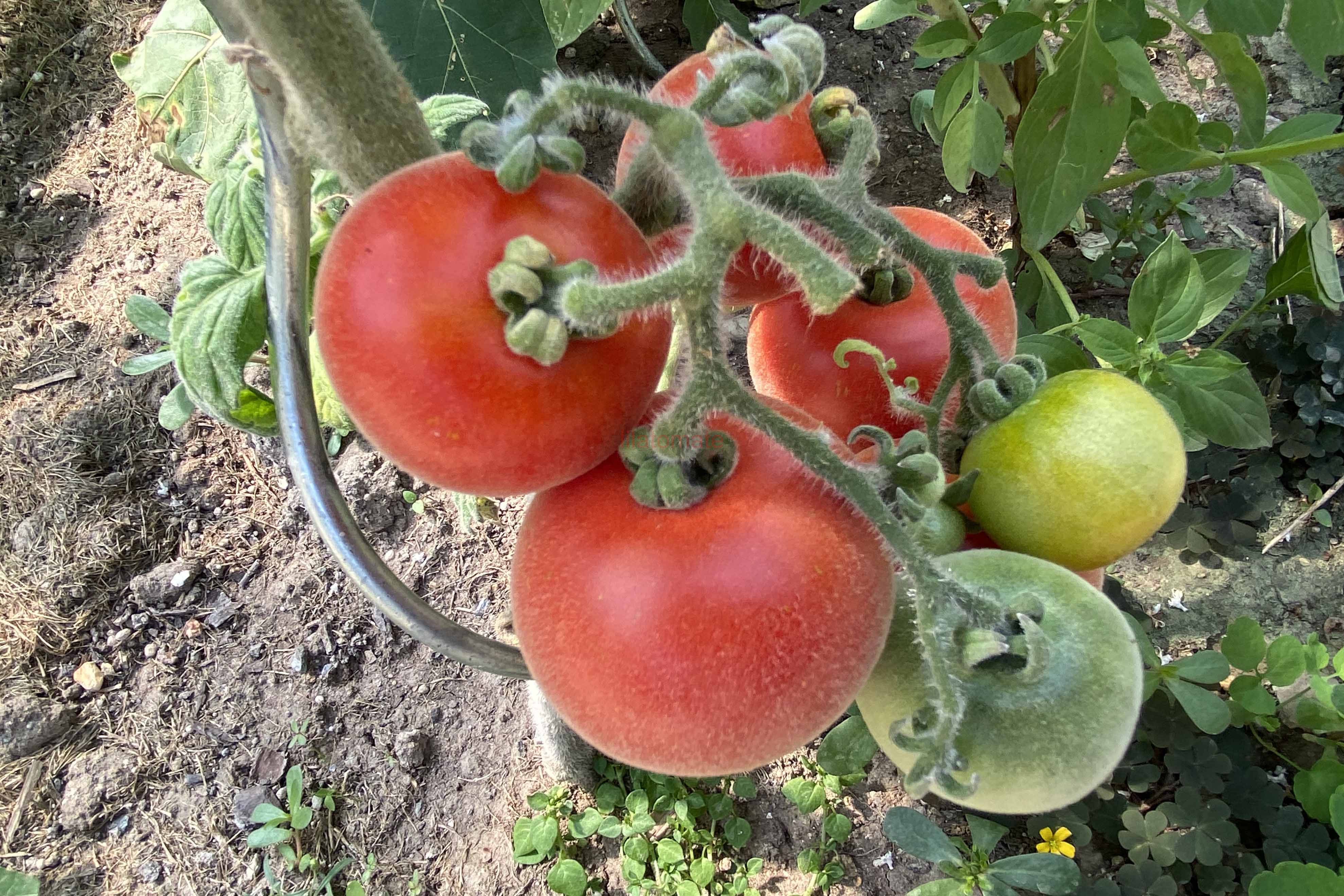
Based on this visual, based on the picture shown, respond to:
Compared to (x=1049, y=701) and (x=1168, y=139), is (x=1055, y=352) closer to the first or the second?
(x=1168, y=139)

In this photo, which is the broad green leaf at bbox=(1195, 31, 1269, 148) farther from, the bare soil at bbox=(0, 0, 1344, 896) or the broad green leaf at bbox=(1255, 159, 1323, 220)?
the bare soil at bbox=(0, 0, 1344, 896)

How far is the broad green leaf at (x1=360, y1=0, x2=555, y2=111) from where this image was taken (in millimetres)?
1195

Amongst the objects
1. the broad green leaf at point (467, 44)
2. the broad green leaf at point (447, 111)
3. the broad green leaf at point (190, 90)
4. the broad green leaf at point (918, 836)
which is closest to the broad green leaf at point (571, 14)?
the broad green leaf at point (467, 44)

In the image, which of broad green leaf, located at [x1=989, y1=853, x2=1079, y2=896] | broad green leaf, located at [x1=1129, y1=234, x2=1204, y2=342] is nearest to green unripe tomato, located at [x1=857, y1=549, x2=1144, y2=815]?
broad green leaf, located at [x1=1129, y1=234, x2=1204, y2=342]

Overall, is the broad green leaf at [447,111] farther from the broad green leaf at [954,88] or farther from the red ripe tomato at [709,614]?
the broad green leaf at [954,88]

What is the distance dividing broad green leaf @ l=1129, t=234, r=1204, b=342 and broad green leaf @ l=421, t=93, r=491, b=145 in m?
0.86

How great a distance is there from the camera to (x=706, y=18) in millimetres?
2123

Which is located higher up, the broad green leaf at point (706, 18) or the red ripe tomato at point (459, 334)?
the red ripe tomato at point (459, 334)

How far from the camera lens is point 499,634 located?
1.66 metres

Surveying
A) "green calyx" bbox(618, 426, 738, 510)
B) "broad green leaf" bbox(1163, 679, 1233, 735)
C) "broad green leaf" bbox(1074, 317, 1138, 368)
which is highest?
"green calyx" bbox(618, 426, 738, 510)

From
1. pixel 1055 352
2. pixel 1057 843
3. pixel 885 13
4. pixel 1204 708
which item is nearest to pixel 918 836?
pixel 1057 843

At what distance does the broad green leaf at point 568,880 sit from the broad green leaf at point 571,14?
1421mm

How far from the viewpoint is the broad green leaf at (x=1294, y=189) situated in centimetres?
122

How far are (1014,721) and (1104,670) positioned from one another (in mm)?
70
